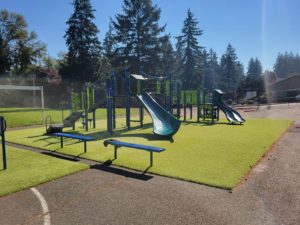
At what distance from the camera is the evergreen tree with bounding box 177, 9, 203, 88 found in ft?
156

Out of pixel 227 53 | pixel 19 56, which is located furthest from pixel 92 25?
pixel 227 53

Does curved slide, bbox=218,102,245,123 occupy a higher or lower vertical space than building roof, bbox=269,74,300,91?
lower

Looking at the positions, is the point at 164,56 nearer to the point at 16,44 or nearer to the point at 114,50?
the point at 114,50

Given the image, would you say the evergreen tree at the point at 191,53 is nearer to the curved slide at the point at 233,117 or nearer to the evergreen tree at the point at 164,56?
the evergreen tree at the point at 164,56

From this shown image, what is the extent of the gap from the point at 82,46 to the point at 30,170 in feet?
112

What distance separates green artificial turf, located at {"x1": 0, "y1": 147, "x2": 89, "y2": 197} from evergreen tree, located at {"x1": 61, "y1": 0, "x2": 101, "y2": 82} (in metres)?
30.5

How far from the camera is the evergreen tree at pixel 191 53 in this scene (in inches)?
1868

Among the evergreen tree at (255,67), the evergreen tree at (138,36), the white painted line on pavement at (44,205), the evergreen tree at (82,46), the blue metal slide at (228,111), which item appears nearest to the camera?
the white painted line on pavement at (44,205)

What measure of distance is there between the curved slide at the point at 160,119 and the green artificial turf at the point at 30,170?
5.00 meters

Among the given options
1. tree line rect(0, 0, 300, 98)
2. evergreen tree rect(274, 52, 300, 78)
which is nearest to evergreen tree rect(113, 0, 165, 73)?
tree line rect(0, 0, 300, 98)

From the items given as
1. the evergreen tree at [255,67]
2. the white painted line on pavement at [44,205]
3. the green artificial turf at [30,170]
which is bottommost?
the white painted line on pavement at [44,205]

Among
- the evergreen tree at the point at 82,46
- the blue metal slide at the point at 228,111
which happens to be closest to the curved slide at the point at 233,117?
the blue metal slide at the point at 228,111

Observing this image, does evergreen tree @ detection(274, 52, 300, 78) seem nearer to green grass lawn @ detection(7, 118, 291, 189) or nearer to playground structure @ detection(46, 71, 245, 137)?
playground structure @ detection(46, 71, 245, 137)

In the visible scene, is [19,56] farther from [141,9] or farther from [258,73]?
[258,73]
